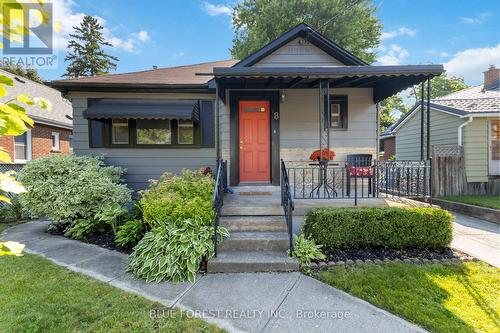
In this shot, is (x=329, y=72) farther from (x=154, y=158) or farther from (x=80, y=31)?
(x=80, y=31)

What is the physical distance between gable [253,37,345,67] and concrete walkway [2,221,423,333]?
18.3 ft

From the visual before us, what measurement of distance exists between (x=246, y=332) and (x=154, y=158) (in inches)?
224

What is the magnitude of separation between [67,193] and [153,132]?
2.70m

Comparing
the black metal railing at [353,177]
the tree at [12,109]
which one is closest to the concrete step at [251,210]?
the black metal railing at [353,177]

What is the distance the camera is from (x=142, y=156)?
712cm

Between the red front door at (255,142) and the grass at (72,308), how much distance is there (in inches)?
170

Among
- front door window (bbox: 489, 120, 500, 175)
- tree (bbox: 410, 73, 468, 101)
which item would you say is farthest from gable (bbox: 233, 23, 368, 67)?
tree (bbox: 410, 73, 468, 101)

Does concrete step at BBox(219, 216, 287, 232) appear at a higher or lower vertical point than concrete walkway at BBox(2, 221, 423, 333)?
higher

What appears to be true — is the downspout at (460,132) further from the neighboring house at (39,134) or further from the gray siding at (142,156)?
the neighboring house at (39,134)

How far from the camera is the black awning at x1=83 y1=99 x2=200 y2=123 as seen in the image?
246 inches

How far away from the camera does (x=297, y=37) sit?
273 inches

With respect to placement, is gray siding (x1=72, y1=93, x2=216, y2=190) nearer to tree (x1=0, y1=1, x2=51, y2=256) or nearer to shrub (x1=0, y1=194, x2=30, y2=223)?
shrub (x1=0, y1=194, x2=30, y2=223)

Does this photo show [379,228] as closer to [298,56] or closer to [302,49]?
Answer: [298,56]

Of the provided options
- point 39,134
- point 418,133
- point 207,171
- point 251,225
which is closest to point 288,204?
point 251,225
